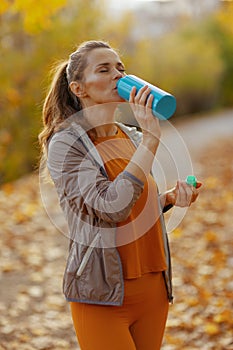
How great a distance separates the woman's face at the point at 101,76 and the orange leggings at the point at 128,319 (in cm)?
65

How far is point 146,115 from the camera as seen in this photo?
194 centimetres

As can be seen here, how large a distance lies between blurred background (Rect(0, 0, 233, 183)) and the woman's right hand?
733 millimetres

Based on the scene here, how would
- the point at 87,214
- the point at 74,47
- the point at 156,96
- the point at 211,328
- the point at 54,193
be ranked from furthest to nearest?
the point at 54,193
the point at 211,328
the point at 74,47
the point at 87,214
the point at 156,96

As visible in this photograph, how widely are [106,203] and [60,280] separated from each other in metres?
3.57

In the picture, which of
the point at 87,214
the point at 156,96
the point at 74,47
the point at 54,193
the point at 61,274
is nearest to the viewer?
the point at 156,96

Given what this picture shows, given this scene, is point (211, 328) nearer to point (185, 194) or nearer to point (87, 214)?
point (185, 194)

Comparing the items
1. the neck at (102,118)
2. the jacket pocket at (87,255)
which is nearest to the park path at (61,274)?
the neck at (102,118)

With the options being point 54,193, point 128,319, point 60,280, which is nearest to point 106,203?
point 128,319

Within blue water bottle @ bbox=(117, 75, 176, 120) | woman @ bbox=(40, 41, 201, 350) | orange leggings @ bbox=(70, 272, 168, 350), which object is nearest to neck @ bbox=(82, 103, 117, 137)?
woman @ bbox=(40, 41, 201, 350)

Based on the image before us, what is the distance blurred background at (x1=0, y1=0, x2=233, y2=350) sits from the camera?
4.34 m

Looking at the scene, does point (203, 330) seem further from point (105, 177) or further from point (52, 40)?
point (52, 40)

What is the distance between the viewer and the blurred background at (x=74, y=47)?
10.6 meters

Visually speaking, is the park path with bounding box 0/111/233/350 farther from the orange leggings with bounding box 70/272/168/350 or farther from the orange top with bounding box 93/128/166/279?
the orange leggings with bounding box 70/272/168/350

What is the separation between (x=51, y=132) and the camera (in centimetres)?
219
